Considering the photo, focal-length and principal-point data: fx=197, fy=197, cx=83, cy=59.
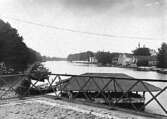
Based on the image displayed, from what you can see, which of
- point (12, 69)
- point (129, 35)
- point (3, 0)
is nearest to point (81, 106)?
point (3, 0)

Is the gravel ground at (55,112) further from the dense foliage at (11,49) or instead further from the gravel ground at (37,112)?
the dense foliage at (11,49)

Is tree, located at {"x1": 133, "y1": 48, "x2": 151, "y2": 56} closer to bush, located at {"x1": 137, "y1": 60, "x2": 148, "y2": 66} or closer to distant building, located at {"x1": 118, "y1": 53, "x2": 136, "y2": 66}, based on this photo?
distant building, located at {"x1": 118, "y1": 53, "x2": 136, "y2": 66}

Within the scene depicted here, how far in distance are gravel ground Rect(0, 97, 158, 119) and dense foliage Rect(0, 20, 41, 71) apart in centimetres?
3759

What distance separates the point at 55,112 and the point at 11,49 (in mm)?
41246

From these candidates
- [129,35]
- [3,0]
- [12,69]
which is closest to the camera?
[3,0]

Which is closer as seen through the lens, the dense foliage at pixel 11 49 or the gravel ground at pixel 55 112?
the gravel ground at pixel 55 112

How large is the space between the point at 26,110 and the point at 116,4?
10.9 m

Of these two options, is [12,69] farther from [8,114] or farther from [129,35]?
[8,114]

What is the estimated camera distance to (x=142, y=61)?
105062mm

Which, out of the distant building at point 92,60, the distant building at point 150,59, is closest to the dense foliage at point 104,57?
the distant building at point 92,60

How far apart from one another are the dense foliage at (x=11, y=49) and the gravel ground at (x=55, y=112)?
37.6 m

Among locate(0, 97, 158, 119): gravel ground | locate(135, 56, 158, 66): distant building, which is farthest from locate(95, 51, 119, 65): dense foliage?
locate(0, 97, 158, 119): gravel ground

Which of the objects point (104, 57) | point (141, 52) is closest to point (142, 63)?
point (141, 52)

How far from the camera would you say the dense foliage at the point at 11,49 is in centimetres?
4256
